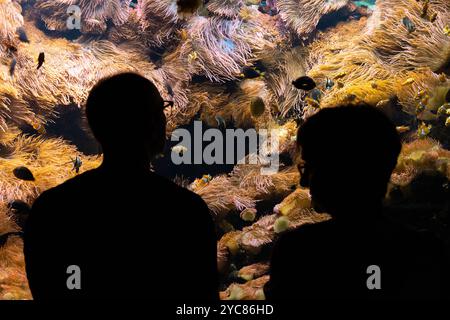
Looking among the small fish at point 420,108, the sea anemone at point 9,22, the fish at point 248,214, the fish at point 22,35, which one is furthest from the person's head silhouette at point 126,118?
the fish at point 22,35

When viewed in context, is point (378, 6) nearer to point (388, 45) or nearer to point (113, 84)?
point (388, 45)

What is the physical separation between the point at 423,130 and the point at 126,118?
11.0 ft

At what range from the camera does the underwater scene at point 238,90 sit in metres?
3.79

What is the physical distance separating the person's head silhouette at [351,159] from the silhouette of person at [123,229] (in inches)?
14.5

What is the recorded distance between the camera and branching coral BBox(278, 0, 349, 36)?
18.4 ft

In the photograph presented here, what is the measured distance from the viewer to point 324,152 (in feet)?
3.89

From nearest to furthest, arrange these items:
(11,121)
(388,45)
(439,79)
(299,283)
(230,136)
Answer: (299,283)
(439,79)
(388,45)
(230,136)
(11,121)

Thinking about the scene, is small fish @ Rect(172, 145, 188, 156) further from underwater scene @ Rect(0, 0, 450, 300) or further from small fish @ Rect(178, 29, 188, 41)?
small fish @ Rect(178, 29, 188, 41)

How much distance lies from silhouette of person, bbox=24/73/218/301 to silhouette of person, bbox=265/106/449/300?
10.4 inches

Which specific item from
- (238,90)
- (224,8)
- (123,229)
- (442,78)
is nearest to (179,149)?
(238,90)

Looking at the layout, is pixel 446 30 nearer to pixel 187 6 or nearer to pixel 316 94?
pixel 316 94

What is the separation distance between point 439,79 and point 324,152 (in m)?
3.38

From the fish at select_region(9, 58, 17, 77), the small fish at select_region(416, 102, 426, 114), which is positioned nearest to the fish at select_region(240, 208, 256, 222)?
the small fish at select_region(416, 102, 426, 114)
